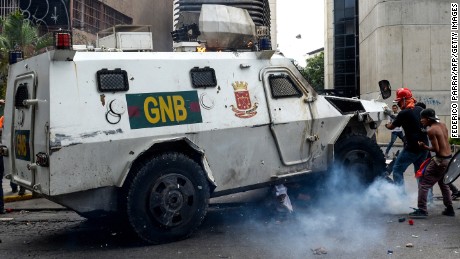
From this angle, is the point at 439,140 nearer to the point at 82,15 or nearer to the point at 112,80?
the point at 112,80

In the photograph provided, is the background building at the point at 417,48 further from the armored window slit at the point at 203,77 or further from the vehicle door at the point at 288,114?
the armored window slit at the point at 203,77

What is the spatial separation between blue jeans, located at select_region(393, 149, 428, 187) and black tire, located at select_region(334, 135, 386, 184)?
23 centimetres

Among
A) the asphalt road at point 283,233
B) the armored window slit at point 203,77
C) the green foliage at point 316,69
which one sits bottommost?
the asphalt road at point 283,233

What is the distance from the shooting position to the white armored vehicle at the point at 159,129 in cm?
529

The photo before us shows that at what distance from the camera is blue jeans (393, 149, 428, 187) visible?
7.59 m

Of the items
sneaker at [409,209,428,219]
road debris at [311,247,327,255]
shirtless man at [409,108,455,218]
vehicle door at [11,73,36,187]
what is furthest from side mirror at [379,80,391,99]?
vehicle door at [11,73,36,187]

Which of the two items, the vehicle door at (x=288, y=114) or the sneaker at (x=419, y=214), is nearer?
the vehicle door at (x=288, y=114)

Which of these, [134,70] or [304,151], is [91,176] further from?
[304,151]

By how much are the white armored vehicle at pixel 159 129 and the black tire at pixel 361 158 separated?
30cm

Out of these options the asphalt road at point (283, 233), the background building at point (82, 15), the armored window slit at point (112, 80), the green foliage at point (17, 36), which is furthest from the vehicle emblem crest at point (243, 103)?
the background building at point (82, 15)

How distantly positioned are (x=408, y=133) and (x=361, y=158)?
0.84 m

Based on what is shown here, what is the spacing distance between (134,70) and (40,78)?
1.04m

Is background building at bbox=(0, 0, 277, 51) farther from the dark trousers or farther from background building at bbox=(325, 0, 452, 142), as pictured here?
the dark trousers

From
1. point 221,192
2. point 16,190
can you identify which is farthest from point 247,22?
point 16,190
